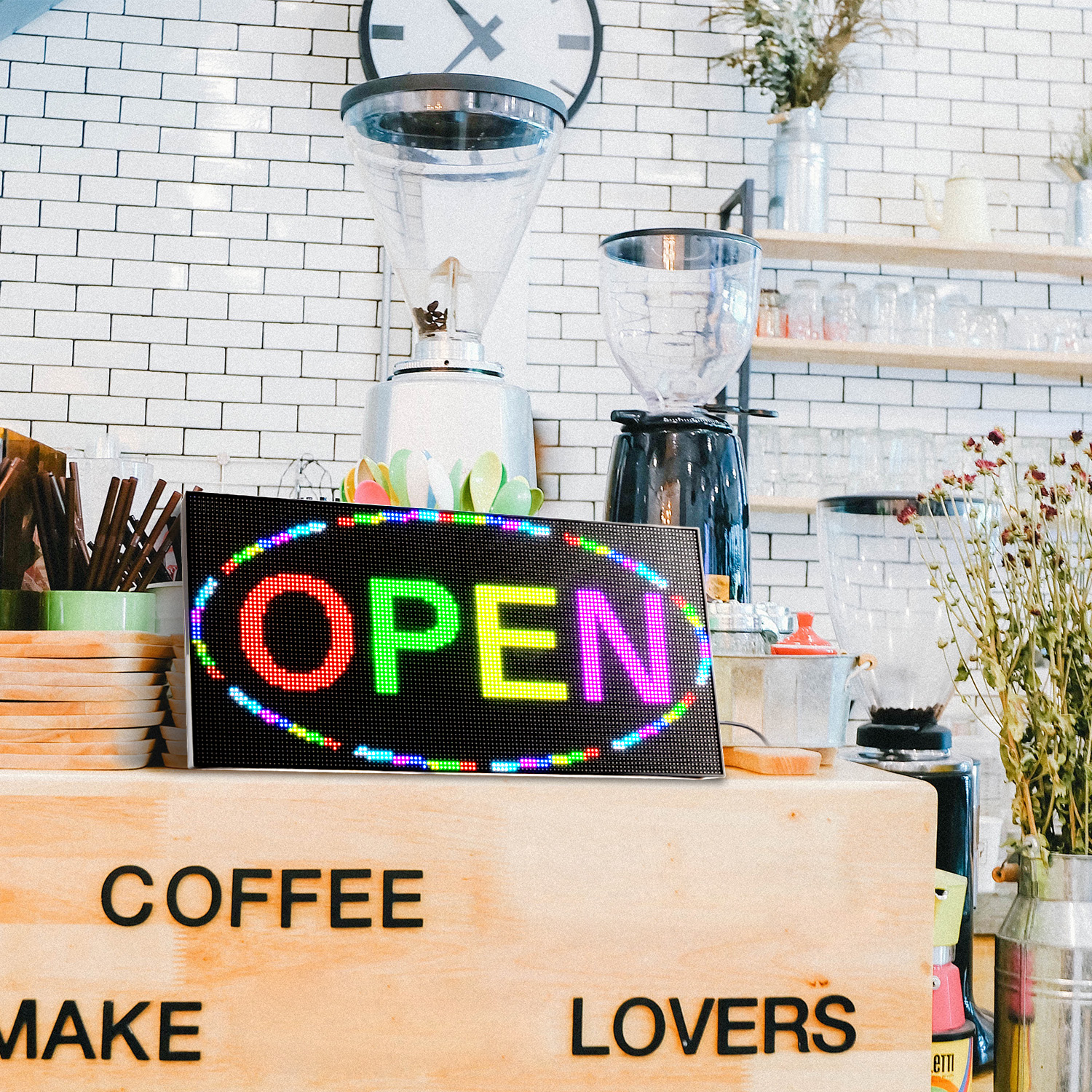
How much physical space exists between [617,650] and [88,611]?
414 mm

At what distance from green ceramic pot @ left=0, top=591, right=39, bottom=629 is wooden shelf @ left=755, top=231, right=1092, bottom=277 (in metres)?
2.94

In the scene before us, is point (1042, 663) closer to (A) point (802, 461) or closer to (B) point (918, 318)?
(A) point (802, 461)

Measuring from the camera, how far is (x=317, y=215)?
3719 millimetres

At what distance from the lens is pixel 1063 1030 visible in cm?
97

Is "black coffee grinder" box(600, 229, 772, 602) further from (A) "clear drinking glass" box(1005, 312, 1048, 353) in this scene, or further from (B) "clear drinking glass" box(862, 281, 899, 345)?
(A) "clear drinking glass" box(1005, 312, 1048, 353)

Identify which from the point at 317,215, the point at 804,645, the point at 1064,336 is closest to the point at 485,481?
the point at 804,645

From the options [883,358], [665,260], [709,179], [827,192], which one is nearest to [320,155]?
[709,179]

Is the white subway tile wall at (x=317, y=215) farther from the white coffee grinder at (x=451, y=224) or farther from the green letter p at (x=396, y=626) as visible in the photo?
the green letter p at (x=396, y=626)

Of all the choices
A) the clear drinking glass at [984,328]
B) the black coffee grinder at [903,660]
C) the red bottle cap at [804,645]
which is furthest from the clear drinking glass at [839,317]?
the red bottle cap at [804,645]

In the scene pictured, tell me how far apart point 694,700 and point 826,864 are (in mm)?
159

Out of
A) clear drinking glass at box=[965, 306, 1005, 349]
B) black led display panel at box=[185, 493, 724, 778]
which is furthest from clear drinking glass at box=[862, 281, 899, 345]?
black led display panel at box=[185, 493, 724, 778]

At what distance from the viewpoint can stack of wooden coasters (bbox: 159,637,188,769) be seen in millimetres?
855

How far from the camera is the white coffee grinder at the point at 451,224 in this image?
1.29m

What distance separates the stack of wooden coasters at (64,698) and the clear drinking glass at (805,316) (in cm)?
302
